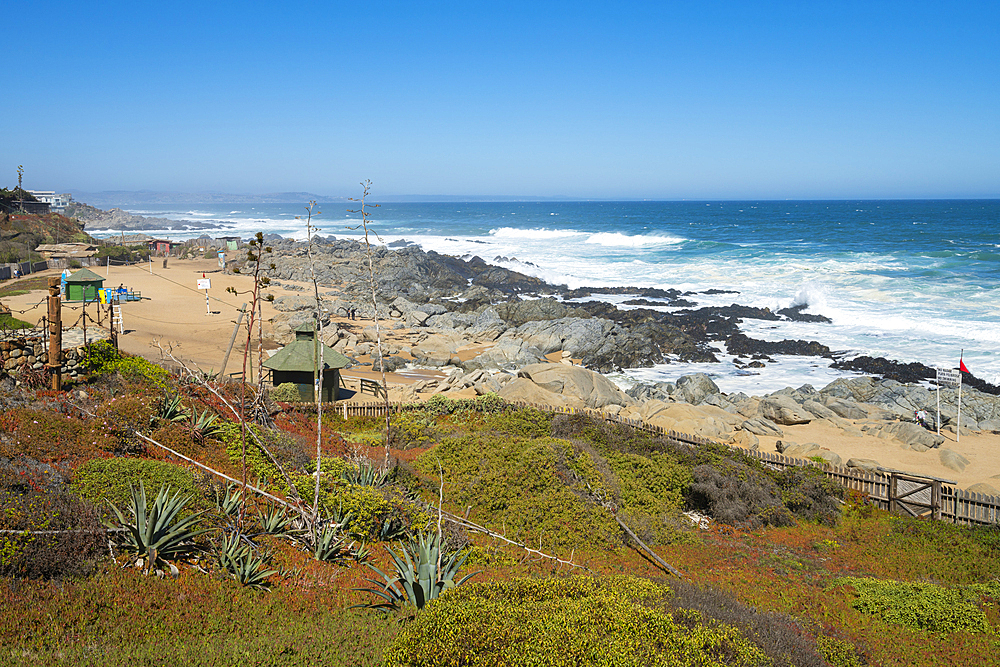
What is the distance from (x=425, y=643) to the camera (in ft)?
17.1

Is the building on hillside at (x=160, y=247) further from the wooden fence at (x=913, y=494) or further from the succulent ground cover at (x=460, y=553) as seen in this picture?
the wooden fence at (x=913, y=494)

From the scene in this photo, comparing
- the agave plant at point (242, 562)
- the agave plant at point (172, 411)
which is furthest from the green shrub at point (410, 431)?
the agave plant at point (242, 562)

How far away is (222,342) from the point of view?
93.2 feet

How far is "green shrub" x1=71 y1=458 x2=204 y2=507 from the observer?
26.9 ft

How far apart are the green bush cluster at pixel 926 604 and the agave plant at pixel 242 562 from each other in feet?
24.2

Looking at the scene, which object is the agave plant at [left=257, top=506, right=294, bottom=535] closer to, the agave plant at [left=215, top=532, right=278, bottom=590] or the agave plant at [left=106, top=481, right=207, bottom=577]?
the agave plant at [left=215, top=532, right=278, bottom=590]

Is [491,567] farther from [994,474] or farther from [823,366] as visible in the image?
[823,366]

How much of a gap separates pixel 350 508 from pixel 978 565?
377 inches

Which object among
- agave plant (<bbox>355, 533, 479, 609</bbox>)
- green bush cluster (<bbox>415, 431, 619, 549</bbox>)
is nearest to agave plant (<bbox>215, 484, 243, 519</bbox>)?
agave plant (<bbox>355, 533, 479, 609</bbox>)

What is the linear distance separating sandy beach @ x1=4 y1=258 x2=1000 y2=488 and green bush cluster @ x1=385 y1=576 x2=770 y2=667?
22.0 feet

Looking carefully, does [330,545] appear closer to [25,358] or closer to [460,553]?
[460,553]

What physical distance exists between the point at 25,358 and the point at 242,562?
28.7ft

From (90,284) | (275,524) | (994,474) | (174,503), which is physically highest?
(90,284)

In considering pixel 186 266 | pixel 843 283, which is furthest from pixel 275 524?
pixel 186 266
